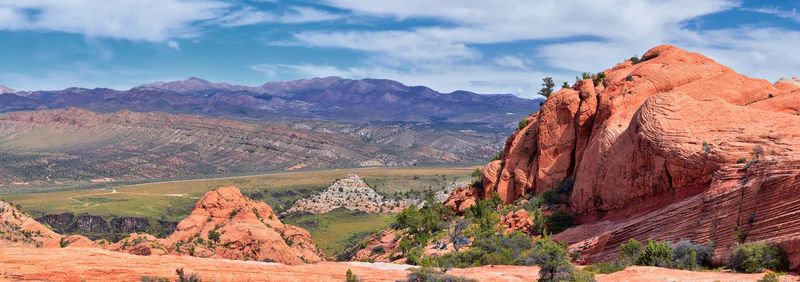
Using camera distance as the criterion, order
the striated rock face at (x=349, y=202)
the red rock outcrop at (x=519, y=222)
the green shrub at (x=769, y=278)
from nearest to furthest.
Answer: the green shrub at (x=769, y=278), the red rock outcrop at (x=519, y=222), the striated rock face at (x=349, y=202)

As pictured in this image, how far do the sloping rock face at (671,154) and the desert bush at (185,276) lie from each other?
80.7 ft

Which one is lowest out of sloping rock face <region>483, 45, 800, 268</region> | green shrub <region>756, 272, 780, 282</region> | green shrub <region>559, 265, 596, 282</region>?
green shrub <region>559, 265, 596, 282</region>

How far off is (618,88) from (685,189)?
16786 mm

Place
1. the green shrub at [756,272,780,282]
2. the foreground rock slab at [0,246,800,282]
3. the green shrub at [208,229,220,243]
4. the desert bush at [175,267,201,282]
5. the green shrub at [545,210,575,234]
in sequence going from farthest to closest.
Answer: the green shrub at [208,229,220,243], the green shrub at [545,210,575,234], the desert bush at [175,267,201,282], the foreground rock slab at [0,246,800,282], the green shrub at [756,272,780,282]

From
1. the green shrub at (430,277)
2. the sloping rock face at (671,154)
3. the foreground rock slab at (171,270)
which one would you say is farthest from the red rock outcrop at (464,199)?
the green shrub at (430,277)

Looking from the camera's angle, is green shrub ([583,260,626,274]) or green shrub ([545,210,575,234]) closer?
green shrub ([583,260,626,274])

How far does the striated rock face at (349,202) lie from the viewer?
145375 millimetres

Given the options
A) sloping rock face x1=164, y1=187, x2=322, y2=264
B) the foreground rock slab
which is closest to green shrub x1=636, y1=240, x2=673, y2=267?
the foreground rock slab

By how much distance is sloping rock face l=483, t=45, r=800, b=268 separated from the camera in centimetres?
3444

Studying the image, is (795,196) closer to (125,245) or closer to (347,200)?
(125,245)

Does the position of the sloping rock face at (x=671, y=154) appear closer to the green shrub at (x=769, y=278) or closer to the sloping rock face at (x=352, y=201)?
the green shrub at (x=769, y=278)

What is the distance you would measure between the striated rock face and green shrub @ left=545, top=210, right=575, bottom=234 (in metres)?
88.5

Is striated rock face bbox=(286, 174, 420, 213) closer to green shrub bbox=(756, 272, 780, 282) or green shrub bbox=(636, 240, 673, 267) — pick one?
green shrub bbox=(636, 240, 673, 267)

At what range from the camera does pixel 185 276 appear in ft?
92.3
